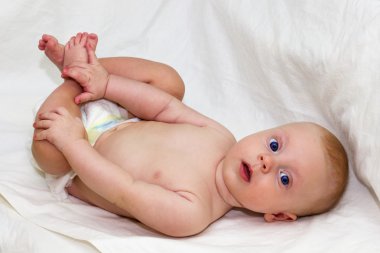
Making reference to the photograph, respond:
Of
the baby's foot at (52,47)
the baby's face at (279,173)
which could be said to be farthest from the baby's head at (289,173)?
the baby's foot at (52,47)

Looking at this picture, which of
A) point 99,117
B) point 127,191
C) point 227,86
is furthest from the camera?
point 227,86

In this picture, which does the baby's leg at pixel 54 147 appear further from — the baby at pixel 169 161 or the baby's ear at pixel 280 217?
the baby's ear at pixel 280 217

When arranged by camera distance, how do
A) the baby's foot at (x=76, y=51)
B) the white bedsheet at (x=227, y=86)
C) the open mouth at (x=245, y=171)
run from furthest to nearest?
the baby's foot at (x=76, y=51), the open mouth at (x=245, y=171), the white bedsheet at (x=227, y=86)

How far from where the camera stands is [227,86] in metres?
1.57

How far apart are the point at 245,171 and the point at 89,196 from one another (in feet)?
1.14

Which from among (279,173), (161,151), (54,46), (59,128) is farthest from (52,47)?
(279,173)

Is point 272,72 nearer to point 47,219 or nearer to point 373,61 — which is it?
point 373,61

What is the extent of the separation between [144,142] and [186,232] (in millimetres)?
242

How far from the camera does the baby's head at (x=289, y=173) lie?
3.92 feet

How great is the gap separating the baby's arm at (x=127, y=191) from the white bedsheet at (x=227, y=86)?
0.05 m

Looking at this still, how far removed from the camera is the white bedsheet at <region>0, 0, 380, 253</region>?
43.8 inches

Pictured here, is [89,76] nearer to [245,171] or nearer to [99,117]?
[99,117]

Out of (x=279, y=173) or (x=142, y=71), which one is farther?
(x=142, y=71)

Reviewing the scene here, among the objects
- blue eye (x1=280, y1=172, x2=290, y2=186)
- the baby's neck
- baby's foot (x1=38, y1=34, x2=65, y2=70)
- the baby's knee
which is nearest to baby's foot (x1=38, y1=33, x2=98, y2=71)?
baby's foot (x1=38, y1=34, x2=65, y2=70)
